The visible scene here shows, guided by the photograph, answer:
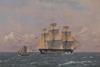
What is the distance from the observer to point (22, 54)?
200m

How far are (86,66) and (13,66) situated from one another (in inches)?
666

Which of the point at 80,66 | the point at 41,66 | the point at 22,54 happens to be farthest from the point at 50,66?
the point at 22,54

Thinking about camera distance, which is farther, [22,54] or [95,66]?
[22,54]

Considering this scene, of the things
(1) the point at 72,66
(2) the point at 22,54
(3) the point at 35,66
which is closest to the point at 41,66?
(3) the point at 35,66

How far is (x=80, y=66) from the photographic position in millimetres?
89562

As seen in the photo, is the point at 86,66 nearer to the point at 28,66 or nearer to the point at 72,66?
the point at 72,66

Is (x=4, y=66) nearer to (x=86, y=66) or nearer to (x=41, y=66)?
(x=41, y=66)

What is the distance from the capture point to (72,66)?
294 feet

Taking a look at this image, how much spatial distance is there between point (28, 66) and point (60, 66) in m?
7.42

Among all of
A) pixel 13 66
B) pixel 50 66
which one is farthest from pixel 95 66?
pixel 13 66

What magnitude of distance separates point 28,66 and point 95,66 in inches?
601

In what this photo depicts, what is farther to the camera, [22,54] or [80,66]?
[22,54]

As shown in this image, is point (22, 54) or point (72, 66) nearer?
point (72, 66)

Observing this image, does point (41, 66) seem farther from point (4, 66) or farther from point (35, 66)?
point (4, 66)
